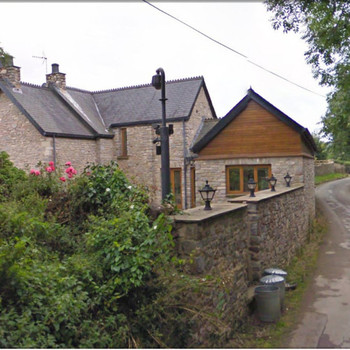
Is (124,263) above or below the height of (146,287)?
above

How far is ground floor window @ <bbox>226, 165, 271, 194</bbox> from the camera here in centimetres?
1451

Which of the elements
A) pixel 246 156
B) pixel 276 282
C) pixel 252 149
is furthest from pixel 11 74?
pixel 276 282

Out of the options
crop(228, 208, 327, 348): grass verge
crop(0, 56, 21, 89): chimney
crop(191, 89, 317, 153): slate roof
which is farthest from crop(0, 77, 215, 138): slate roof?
crop(228, 208, 327, 348): grass verge

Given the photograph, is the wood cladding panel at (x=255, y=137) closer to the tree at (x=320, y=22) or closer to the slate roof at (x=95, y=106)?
the tree at (x=320, y=22)

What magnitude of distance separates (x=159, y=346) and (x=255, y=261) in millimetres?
3904

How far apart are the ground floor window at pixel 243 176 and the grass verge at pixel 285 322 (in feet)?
10.6

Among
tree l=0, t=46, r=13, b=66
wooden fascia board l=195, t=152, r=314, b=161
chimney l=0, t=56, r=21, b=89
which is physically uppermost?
tree l=0, t=46, r=13, b=66

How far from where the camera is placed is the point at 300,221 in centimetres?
1270

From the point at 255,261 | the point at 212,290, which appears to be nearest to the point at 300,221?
the point at 255,261

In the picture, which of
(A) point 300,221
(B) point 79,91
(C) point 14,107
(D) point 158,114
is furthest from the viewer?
(B) point 79,91

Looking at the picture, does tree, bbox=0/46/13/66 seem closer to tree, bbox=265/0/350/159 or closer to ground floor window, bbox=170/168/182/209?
ground floor window, bbox=170/168/182/209

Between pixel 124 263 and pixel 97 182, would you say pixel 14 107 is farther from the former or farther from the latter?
pixel 124 263

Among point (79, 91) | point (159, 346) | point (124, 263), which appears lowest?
point (159, 346)

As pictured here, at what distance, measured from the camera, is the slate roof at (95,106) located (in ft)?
61.2
